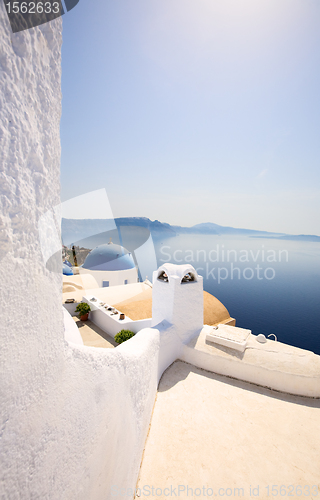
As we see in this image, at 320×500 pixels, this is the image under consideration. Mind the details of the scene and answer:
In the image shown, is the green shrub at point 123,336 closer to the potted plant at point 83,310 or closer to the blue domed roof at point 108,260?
the potted plant at point 83,310

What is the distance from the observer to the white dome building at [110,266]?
18781mm

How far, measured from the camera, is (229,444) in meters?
4.06

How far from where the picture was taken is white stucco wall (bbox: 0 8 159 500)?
1.08m

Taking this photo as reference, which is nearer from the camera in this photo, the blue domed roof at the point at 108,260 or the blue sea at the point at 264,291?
the blue domed roof at the point at 108,260

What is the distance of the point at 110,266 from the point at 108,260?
0.61 metres

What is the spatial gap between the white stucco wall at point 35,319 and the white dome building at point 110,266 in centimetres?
1707

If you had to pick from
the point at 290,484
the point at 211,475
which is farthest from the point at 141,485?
the point at 290,484

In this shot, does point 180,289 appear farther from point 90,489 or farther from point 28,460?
point 28,460

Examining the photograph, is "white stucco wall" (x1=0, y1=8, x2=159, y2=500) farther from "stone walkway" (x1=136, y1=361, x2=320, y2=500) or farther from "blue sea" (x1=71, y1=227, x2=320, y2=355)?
"blue sea" (x1=71, y1=227, x2=320, y2=355)

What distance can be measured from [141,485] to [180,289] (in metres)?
3.93

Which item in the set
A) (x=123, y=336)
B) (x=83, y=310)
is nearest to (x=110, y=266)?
(x=83, y=310)

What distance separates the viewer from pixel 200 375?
5820 millimetres

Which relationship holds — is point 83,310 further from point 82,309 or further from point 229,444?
point 229,444

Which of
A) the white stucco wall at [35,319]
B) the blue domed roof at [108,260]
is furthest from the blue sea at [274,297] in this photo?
the white stucco wall at [35,319]
